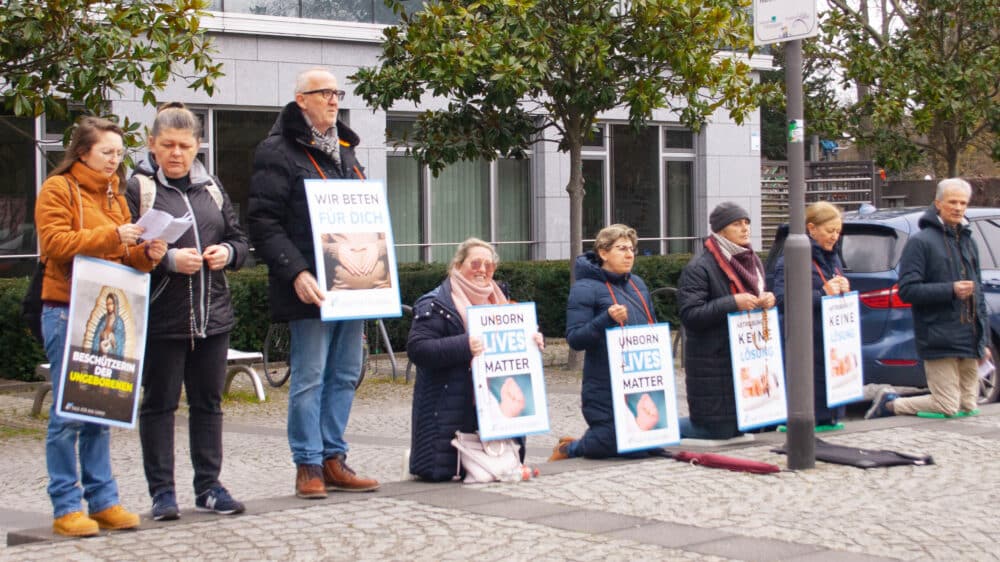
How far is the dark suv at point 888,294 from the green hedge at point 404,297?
643 cm

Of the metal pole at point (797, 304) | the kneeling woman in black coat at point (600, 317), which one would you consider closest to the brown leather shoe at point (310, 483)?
the kneeling woman in black coat at point (600, 317)

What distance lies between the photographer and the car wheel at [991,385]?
11.7 meters

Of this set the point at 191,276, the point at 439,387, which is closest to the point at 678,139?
the point at 439,387

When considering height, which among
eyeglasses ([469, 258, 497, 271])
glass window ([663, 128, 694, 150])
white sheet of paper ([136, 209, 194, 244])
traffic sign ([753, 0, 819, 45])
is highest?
glass window ([663, 128, 694, 150])

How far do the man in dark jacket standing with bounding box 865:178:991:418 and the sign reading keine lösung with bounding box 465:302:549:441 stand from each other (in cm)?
383

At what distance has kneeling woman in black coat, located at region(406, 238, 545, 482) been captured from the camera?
298 inches

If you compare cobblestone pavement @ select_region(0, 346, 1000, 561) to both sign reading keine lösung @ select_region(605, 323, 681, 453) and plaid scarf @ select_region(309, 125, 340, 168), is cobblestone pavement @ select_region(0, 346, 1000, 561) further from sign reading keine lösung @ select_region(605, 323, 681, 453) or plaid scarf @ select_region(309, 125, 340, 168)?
plaid scarf @ select_region(309, 125, 340, 168)

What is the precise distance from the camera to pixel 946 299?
10.3 meters

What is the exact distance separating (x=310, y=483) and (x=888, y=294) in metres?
6.30

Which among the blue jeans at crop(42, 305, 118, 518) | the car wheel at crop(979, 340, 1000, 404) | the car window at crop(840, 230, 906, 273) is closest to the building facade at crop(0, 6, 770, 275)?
the car window at crop(840, 230, 906, 273)

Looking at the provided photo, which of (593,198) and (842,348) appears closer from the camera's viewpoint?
(842,348)

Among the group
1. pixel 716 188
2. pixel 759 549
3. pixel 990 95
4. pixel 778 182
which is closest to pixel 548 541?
pixel 759 549

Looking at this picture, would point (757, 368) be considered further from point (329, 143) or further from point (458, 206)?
point (458, 206)

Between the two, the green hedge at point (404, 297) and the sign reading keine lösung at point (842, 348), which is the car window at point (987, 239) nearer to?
the sign reading keine lösung at point (842, 348)
